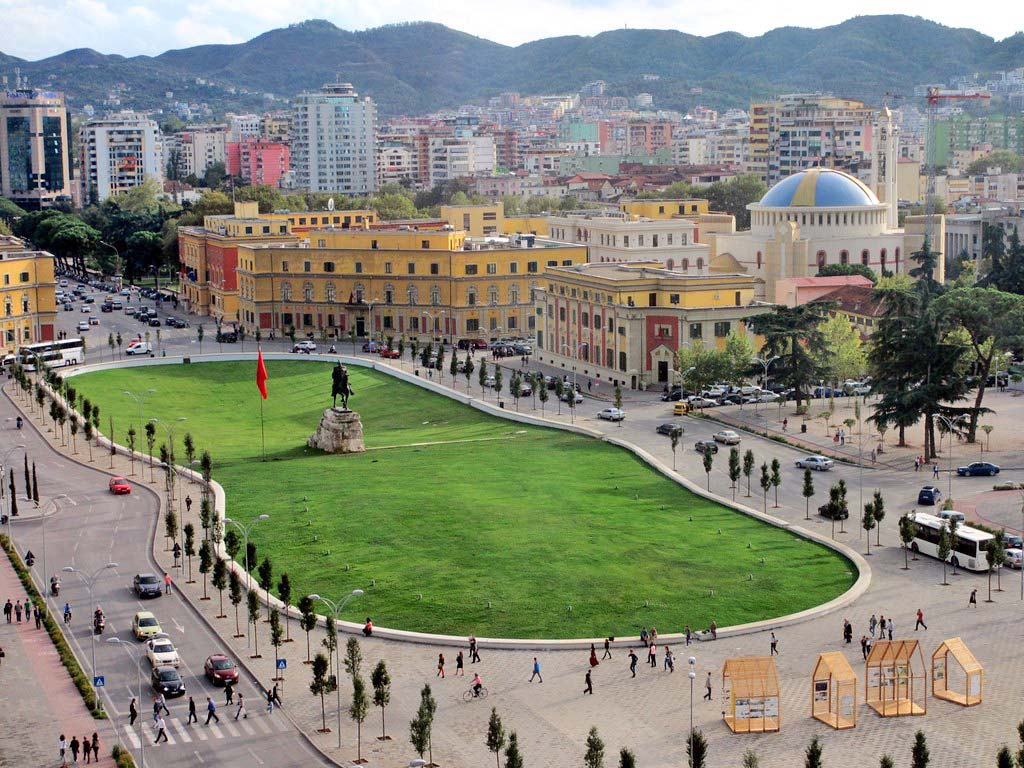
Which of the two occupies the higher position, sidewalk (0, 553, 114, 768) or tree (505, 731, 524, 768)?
tree (505, 731, 524, 768)

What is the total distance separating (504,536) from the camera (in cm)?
6325

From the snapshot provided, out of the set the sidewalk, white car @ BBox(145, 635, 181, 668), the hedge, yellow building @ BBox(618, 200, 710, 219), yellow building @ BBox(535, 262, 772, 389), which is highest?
yellow building @ BBox(618, 200, 710, 219)

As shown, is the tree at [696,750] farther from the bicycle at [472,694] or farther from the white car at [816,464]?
the white car at [816,464]

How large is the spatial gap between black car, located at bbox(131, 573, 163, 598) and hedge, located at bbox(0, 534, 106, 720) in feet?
10.4

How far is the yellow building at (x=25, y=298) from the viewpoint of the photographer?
114m

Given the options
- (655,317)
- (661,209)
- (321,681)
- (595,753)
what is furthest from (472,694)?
(661,209)

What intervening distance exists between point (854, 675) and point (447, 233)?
82.2 meters

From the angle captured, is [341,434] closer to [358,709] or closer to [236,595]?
[236,595]

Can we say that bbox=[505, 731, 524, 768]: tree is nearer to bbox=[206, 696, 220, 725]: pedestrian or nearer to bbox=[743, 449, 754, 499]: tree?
bbox=[206, 696, 220, 725]: pedestrian

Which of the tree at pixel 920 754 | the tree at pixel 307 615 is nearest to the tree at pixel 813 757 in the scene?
the tree at pixel 920 754

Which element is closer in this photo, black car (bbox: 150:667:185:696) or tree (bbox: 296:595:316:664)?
black car (bbox: 150:667:185:696)

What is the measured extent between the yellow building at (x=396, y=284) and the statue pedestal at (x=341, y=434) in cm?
4032

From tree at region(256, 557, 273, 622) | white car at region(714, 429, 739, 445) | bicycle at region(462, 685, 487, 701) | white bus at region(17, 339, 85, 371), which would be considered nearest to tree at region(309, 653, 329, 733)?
bicycle at region(462, 685, 487, 701)

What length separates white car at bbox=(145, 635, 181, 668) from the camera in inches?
1932
